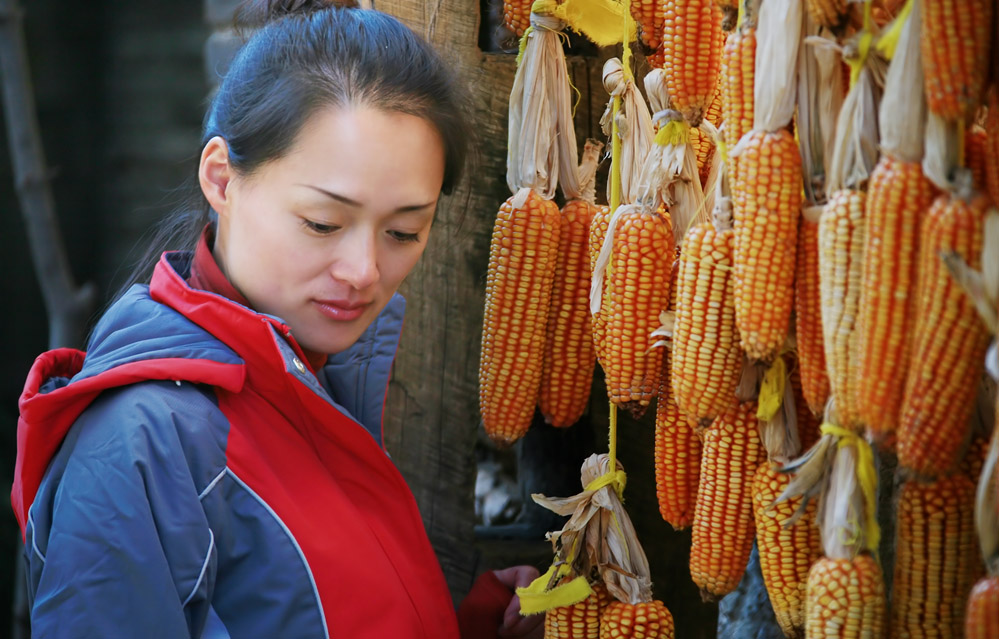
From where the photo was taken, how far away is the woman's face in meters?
1.67

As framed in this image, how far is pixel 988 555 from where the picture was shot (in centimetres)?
117

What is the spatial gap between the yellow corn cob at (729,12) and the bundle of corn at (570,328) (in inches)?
25.9

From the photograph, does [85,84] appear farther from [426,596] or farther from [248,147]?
[426,596]

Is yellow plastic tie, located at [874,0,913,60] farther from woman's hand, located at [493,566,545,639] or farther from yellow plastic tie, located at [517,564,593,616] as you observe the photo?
woman's hand, located at [493,566,545,639]

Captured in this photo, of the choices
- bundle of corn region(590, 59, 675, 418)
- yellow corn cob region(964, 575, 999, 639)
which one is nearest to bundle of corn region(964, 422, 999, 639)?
yellow corn cob region(964, 575, 999, 639)

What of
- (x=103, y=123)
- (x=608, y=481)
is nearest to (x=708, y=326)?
(x=608, y=481)

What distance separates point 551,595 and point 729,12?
1192 millimetres

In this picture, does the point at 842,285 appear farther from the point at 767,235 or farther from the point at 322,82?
the point at 322,82

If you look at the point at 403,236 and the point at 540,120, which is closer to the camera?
the point at 403,236

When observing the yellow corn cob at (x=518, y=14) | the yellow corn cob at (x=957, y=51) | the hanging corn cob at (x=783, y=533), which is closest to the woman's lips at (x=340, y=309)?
the hanging corn cob at (x=783, y=533)

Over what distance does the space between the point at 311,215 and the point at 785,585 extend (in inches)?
41.8

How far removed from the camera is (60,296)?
408 cm

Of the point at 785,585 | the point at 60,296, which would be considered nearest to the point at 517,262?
the point at 785,585

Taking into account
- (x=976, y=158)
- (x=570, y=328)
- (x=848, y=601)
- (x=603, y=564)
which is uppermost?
(x=976, y=158)
